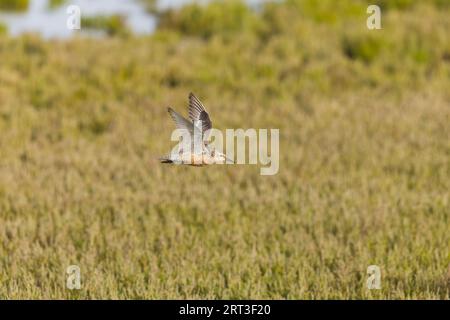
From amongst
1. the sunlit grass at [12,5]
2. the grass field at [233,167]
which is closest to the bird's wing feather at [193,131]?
the grass field at [233,167]

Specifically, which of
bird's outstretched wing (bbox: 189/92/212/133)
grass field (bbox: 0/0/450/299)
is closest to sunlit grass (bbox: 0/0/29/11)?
grass field (bbox: 0/0/450/299)

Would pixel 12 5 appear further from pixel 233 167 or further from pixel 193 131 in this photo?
pixel 193 131

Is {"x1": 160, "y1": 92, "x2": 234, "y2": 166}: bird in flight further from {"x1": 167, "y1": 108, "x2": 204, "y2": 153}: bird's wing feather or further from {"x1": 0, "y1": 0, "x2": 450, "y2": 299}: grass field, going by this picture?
→ {"x1": 0, "y1": 0, "x2": 450, "y2": 299}: grass field

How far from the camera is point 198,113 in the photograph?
2.20m

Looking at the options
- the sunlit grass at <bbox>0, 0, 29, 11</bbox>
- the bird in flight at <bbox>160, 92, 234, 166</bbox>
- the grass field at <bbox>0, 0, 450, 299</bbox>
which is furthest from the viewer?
the sunlit grass at <bbox>0, 0, 29, 11</bbox>

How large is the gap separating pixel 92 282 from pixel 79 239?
902mm

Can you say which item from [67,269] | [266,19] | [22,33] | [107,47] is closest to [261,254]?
[67,269]

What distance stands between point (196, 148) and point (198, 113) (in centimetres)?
14

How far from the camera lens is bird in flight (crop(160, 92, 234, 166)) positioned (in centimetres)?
207

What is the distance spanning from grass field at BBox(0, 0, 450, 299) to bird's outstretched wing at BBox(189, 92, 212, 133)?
2628 millimetres

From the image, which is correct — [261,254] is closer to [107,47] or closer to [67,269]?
[67,269]

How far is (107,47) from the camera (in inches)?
477

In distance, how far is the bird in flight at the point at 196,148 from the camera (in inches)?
81.6

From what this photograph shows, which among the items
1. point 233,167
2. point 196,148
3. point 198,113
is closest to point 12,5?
point 233,167
